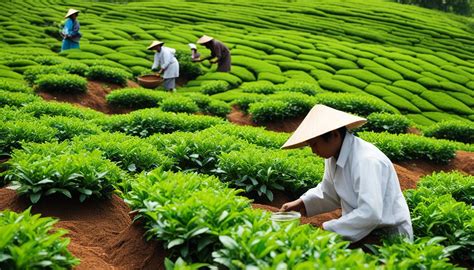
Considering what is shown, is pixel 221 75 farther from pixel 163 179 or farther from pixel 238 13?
pixel 238 13

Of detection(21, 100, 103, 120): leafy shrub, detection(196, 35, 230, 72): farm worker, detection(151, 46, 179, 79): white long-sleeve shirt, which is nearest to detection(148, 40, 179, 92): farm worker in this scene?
detection(151, 46, 179, 79): white long-sleeve shirt

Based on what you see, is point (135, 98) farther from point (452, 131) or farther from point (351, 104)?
point (452, 131)

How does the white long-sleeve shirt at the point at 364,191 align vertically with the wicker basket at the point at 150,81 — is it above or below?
above

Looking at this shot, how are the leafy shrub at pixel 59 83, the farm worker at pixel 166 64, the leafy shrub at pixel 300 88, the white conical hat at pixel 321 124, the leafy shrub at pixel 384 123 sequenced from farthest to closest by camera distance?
1. the farm worker at pixel 166 64
2. the leafy shrub at pixel 300 88
3. the leafy shrub at pixel 59 83
4. the leafy shrub at pixel 384 123
5. the white conical hat at pixel 321 124

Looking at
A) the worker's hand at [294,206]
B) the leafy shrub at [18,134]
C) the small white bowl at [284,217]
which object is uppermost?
the small white bowl at [284,217]

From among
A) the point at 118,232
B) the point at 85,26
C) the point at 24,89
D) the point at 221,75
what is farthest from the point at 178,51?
the point at 118,232

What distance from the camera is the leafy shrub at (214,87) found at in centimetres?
1592

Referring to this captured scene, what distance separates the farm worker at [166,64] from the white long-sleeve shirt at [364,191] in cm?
1148

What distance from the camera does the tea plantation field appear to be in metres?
3.63

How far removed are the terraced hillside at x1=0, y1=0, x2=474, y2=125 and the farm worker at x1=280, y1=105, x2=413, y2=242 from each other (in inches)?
458

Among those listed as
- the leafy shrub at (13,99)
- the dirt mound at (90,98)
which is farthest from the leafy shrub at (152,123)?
the dirt mound at (90,98)

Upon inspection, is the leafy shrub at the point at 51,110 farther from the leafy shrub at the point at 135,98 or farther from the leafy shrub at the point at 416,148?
the leafy shrub at the point at 416,148

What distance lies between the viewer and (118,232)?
5047mm

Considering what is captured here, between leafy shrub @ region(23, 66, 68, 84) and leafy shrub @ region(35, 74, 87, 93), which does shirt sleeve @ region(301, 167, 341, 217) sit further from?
leafy shrub @ region(23, 66, 68, 84)
